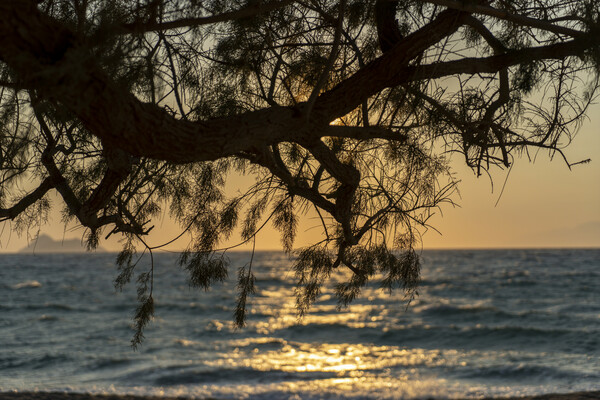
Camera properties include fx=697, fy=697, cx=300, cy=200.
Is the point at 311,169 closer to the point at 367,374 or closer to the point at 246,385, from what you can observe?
the point at 246,385

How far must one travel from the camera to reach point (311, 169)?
4605 millimetres

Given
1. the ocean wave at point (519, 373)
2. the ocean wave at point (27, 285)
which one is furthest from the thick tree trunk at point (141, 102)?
the ocean wave at point (27, 285)

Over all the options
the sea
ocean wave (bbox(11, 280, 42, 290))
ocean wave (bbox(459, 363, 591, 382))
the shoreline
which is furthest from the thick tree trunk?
ocean wave (bbox(11, 280, 42, 290))

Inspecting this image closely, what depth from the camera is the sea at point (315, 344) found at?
372 inches

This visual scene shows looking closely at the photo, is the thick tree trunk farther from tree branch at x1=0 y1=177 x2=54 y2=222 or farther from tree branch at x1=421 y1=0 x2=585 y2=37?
tree branch at x1=0 y1=177 x2=54 y2=222

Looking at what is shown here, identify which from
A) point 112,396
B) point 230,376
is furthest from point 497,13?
point 230,376

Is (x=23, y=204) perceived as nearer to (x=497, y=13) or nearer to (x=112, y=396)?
(x=497, y=13)

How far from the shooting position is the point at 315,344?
13703 mm

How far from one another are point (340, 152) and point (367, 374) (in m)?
6.74

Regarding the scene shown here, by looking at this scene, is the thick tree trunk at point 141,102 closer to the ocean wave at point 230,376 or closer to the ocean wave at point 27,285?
the ocean wave at point 230,376

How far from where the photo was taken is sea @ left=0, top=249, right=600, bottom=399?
9438 millimetres

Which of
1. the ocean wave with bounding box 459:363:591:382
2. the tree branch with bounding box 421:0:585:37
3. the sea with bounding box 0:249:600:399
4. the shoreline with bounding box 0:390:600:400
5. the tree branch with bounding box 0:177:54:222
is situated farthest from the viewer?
the ocean wave with bounding box 459:363:591:382

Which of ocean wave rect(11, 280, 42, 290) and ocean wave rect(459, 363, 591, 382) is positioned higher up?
ocean wave rect(11, 280, 42, 290)

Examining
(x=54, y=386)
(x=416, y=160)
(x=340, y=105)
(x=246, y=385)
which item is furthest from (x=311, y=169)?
(x=54, y=386)
